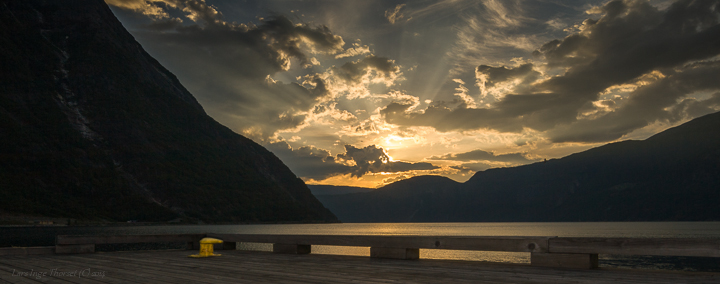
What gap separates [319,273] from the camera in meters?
7.93

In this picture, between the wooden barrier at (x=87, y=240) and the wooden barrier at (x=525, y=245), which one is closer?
the wooden barrier at (x=525, y=245)

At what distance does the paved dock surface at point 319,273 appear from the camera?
22.7 ft

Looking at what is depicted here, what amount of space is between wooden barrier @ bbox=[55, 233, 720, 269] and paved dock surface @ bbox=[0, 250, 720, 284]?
364 millimetres

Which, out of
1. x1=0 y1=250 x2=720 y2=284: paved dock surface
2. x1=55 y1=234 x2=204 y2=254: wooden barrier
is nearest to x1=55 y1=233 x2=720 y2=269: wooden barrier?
x1=55 y1=234 x2=204 y2=254: wooden barrier

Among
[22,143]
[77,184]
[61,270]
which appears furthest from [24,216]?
[61,270]

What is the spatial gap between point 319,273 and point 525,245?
4144 mm

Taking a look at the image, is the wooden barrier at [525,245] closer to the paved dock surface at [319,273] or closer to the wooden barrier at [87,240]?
the wooden barrier at [87,240]

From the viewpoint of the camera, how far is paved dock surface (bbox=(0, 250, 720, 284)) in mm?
6929

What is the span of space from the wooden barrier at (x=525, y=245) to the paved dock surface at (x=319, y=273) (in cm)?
36

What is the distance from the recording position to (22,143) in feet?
593

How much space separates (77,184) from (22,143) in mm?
29527

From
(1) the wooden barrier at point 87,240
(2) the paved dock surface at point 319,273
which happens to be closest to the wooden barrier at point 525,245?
(1) the wooden barrier at point 87,240

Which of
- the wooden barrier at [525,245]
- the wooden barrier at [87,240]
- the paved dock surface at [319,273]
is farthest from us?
the wooden barrier at [87,240]

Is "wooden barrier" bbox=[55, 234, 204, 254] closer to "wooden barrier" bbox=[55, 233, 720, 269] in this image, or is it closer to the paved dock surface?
"wooden barrier" bbox=[55, 233, 720, 269]
